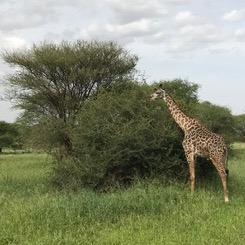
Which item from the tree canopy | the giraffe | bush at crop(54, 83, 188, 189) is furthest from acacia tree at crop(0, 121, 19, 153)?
the giraffe

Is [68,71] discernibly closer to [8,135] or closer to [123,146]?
[123,146]

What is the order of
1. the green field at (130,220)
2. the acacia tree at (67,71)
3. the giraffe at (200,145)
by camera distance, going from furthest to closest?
the acacia tree at (67,71)
the giraffe at (200,145)
the green field at (130,220)

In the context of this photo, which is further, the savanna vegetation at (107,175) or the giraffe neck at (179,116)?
the giraffe neck at (179,116)

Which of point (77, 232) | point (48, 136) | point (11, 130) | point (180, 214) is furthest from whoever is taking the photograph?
point (11, 130)

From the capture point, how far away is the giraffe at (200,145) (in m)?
11.7

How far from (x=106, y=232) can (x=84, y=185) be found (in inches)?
192

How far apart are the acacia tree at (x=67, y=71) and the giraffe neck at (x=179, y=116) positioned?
9.99 metres

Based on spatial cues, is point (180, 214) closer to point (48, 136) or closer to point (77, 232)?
point (77, 232)

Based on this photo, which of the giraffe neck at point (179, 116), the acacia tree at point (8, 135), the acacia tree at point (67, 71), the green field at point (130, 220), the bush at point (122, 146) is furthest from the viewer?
the acacia tree at point (8, 135)

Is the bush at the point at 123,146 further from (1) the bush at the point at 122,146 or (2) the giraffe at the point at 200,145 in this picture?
(2) the giraffe at the point at 200,145

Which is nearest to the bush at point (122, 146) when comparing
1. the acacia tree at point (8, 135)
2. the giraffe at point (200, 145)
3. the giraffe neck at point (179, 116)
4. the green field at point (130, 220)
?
the giraffe neck at point (179, 116)

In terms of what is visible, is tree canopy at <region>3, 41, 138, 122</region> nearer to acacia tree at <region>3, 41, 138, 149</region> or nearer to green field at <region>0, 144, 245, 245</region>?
acacia tree at <region>3, 41, 138, 149</region>

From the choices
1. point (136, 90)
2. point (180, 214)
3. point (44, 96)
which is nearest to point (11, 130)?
point (44, 96)

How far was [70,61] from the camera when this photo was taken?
2336cm
